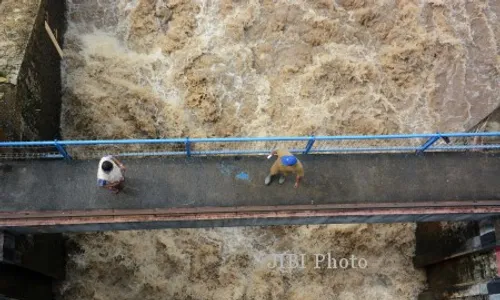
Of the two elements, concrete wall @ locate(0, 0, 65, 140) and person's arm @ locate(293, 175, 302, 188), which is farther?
concrete wall @ locate(0, 0, 65, 140)

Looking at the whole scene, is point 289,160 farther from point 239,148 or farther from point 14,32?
point 14,32

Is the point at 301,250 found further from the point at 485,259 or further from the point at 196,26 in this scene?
the point at 196,26

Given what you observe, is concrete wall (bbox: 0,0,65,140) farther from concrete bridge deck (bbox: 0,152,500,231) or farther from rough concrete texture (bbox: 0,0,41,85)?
concrete bridge deck (bbox: 0,152,500,231)

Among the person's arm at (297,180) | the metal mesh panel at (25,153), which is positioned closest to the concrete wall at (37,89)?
the metal mesh panel at (25,153)

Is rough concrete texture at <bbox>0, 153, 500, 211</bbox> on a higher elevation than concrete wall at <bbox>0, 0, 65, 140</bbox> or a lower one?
lower

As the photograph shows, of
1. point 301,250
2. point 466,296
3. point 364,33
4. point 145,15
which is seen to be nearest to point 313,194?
point 301,250

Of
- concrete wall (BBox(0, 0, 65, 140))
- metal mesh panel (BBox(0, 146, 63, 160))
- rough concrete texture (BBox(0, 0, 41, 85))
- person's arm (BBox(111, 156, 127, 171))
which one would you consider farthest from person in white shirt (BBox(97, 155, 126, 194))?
rough concrete texture (BBox(0, 0, 41, 85))
